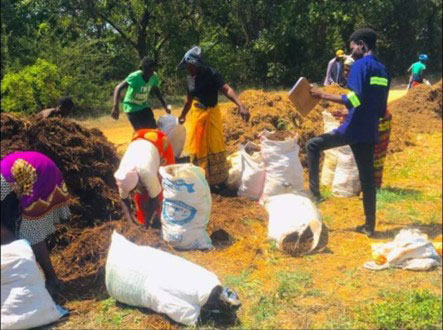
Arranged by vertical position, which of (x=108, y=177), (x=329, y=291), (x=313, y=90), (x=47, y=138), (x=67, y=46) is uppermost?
(x=67, y=46)

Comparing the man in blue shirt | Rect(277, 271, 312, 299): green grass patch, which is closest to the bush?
the man in blue shirt

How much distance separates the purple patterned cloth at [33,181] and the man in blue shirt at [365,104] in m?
2.33

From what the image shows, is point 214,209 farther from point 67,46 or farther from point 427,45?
point 427,45

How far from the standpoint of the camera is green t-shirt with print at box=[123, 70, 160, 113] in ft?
20.7

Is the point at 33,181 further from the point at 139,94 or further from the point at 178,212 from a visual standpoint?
the point at 139,94

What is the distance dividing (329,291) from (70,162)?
97.5 inches

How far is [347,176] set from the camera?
5.93 metres

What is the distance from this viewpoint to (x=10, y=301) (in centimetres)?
329

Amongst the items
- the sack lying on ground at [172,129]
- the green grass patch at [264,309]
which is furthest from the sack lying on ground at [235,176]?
the green grass patch at [264,309]

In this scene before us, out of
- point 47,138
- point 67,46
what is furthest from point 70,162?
point 67,46

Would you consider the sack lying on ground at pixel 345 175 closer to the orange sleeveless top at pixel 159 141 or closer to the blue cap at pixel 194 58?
the blue cap at pixel 194 58

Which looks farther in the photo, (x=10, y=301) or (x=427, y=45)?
(x=427, y=45)

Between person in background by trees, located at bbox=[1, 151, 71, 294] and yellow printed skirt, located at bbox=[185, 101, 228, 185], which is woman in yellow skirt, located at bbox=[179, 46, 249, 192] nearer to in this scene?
yellow printed skirt, located at bbox=[185, 101, 228, 185]

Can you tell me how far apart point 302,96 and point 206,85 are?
124 centimetres
